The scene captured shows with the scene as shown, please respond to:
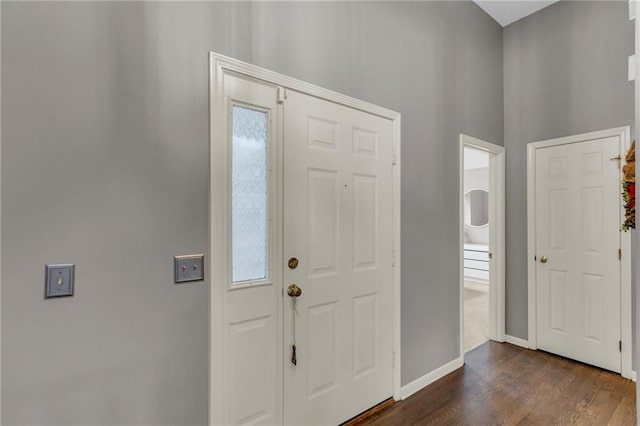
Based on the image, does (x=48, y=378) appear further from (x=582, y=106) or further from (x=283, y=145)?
(x=582, y=106)

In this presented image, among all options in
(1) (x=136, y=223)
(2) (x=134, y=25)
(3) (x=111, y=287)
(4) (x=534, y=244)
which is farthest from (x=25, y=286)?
(4) (x=534, y=244)

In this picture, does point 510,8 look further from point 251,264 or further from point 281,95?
point 251,264

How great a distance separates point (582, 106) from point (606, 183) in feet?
2.51

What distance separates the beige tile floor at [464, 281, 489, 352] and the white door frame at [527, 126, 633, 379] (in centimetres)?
54

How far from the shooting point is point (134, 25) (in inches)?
55.5

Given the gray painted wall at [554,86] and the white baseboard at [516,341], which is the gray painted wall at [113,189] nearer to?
the gray painted wall at [554,86]

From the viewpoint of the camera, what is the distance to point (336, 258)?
2115 mm

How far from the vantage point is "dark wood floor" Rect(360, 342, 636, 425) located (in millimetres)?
2215

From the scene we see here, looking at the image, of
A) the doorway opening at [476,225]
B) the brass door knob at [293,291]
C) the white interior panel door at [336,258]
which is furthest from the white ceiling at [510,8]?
the brass door knob at [293,291]

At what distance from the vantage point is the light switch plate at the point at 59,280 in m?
1.24

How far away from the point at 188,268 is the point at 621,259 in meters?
3.52

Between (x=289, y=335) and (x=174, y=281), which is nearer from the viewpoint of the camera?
(x=174, y=281)

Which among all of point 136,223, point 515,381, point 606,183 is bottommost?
point 515,381

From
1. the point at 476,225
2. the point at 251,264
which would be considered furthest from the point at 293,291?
the point at 476,225
